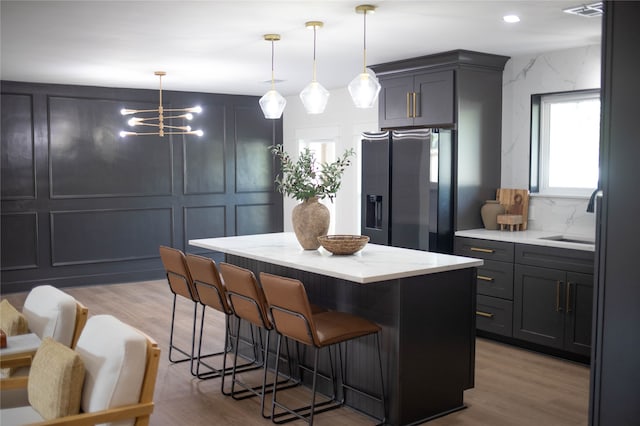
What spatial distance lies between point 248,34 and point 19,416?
10.3ft

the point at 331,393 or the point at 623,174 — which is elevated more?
the point at 623,174

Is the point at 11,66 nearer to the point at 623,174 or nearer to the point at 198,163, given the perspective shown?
the point at 198,163

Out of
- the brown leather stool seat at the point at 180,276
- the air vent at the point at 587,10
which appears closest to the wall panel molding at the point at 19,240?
the brown leather stool seat at the point at 180,276

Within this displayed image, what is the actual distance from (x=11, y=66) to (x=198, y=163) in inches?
109

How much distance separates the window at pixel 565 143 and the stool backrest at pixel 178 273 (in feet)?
10.6

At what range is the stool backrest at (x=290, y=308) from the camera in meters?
3.17

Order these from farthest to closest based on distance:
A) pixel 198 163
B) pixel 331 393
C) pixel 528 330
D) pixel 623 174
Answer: pixel 198 163 → pixel 528 330 → pixel 331 393 → pixel 623 174

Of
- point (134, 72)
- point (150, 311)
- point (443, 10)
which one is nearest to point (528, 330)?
point (443, 10)

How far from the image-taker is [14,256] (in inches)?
279

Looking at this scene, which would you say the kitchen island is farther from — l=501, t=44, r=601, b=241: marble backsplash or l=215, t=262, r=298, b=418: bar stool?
l=501, t=44, r=601, b=241: marble backsplash

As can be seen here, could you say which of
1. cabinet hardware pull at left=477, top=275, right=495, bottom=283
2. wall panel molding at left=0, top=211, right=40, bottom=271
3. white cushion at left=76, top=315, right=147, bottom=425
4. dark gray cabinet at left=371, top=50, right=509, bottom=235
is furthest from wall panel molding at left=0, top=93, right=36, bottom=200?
white cushion at left=76, top=315, right=147, bottom=425

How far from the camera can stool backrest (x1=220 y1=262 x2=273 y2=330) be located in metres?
3.56

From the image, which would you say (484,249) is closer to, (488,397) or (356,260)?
(488,397)

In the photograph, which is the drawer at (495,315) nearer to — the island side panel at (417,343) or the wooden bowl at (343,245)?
the island side panel at (417,343)
